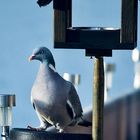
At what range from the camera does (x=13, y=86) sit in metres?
5.87

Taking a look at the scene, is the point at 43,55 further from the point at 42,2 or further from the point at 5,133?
the point at 5,133

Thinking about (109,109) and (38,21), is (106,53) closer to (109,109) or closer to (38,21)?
(109,109)

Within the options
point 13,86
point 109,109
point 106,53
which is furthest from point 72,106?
point 13,86

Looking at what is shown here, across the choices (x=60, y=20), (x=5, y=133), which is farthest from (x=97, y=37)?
(x=5, y=133)

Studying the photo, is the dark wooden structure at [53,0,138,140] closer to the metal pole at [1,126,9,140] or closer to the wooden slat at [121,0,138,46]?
the wooden slat at [121,0,138,46]

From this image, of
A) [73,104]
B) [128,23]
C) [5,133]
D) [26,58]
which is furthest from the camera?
[26,58]

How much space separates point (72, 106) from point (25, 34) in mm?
4239

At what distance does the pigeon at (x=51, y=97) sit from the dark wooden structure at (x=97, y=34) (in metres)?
0.19

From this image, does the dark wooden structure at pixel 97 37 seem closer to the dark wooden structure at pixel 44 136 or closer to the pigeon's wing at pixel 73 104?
the dark wooden structure at pixel 44 136

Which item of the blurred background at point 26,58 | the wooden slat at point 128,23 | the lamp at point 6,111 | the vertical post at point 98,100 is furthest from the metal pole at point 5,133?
the blurred background at point 26,58

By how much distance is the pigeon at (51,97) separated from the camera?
2543 mm

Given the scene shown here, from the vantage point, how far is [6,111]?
2.85 meters

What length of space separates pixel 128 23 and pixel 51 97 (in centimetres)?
33

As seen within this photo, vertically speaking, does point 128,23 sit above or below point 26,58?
above
